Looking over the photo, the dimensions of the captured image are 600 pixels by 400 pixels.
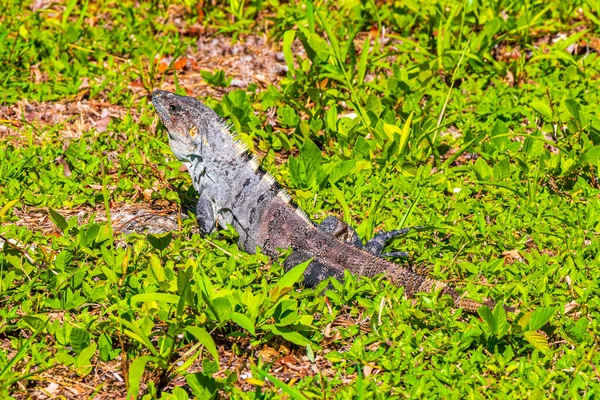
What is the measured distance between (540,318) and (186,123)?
10.2ft

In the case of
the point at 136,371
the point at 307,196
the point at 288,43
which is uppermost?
the point at 288,43

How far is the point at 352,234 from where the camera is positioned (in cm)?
571

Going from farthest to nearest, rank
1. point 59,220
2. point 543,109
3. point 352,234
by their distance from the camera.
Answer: point 543,109, point 352,234, point 59,220

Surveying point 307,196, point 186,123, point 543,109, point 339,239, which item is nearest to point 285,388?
point 339,239

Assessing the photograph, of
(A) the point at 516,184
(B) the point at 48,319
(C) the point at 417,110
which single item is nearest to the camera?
(B) the point at 48,319

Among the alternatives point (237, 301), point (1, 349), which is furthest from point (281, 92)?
point (1, 349)

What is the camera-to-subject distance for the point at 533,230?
5781mm

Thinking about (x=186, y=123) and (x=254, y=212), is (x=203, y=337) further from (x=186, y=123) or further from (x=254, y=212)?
(x=186, y=123)

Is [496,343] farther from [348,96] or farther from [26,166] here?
[26,166]

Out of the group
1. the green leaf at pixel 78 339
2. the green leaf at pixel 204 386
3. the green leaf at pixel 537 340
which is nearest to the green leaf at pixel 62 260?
the green leaf at pixel 78 339

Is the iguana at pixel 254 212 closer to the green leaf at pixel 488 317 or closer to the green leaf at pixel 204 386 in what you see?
the green leaf at pixel 488 317

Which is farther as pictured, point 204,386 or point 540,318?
point 540,318

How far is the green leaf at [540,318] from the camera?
14.8ft

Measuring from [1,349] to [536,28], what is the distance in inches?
246
